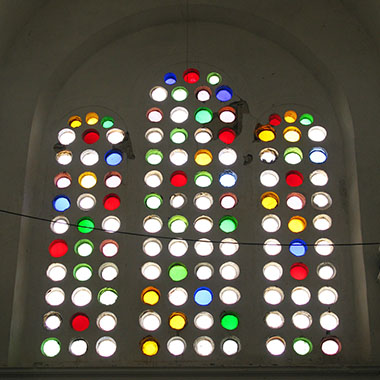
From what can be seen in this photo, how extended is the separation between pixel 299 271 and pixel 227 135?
5.64 ft

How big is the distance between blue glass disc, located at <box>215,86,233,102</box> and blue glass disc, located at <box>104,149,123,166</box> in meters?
→ 1.32

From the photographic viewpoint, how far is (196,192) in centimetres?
759

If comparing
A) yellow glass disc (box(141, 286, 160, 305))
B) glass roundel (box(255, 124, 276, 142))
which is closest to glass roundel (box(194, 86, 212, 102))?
glass roundel (box(255, 124, 276, 142))

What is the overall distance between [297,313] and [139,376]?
5.56 ft

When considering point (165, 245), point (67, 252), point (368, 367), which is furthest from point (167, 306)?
point (368, 367)

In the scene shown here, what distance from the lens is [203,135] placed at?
7902 millimetres

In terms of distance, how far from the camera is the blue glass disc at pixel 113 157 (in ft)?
25.5

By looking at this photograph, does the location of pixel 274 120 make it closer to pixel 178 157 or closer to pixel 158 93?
pixel 178 157

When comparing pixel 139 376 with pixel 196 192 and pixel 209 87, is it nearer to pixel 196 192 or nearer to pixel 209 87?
pixel 196 192

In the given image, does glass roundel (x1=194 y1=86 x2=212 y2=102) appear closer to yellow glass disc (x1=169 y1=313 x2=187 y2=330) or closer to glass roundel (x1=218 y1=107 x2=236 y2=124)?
glass roundel (x1=218 y1=107 x2=236 y2=124)

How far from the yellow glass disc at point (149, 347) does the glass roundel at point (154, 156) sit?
196 centimetres

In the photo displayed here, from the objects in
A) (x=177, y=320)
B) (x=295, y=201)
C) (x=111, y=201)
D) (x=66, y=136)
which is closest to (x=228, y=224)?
(x=295, y=201)

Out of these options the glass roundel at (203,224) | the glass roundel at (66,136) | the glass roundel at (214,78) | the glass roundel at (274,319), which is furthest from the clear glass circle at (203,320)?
the glass roundel at (214,78)

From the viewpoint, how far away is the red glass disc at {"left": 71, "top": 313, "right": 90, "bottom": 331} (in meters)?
7.07
